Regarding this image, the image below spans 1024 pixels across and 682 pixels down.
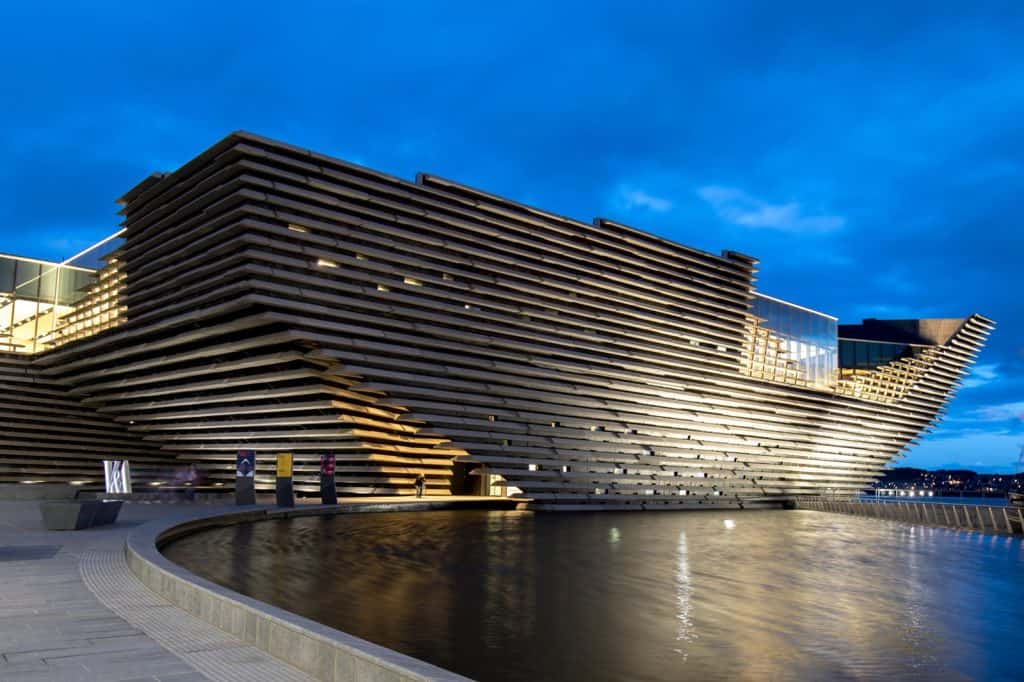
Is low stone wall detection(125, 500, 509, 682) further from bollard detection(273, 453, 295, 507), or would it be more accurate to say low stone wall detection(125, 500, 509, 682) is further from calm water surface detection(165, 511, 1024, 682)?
bollard detection(273, 453, 295, 507)

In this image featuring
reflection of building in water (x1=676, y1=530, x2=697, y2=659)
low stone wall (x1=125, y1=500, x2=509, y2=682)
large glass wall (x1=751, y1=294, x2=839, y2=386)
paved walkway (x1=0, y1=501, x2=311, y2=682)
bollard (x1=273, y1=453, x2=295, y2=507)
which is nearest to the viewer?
low stone wall (x1=125, y1=500, x2=509, y2=682)

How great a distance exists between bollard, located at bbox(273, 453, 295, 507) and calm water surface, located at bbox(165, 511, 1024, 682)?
3805 millimetres

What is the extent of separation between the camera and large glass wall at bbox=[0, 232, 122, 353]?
136 ft

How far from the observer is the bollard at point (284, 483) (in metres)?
25.9

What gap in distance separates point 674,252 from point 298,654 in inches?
1492

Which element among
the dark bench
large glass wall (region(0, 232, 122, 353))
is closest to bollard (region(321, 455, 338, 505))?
the dark bench

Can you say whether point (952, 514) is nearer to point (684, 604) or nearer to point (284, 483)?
point (284, 483)

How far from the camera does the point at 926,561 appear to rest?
18.8 meters

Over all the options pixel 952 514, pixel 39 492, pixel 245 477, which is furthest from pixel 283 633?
pixel 952 514

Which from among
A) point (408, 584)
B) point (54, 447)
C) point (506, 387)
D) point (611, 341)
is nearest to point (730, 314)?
point (611, 341)

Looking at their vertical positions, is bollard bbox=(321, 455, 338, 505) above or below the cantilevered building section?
below

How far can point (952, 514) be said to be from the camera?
107 ft

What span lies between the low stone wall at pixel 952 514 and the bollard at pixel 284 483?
2300 centimetres

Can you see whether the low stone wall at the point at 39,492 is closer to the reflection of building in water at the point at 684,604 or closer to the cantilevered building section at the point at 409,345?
the cantilevered building section at the point at 409,345
